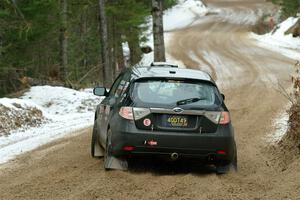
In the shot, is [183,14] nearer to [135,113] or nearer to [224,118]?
[224,118]

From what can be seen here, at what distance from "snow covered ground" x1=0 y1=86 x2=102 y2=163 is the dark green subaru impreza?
3399 millimetres

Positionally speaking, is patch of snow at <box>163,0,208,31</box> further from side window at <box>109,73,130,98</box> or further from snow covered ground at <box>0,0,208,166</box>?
side window at <box>109,73,130,98</box>

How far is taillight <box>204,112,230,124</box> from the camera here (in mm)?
8750

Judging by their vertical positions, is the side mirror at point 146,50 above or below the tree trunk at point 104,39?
below

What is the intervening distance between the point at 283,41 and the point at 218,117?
1286 inches

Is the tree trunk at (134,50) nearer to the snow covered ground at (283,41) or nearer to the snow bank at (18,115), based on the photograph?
the snow covered ground at (283,41)

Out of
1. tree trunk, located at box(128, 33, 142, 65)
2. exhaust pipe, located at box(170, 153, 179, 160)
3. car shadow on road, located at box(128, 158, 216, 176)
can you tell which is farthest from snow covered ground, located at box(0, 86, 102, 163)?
tree trunk, located at box(128, 33, 142, 65)

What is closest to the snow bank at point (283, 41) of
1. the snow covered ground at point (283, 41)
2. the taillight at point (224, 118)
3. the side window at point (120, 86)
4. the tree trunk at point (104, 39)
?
the snow covered ground at point (283, 41)

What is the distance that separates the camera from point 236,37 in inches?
1832

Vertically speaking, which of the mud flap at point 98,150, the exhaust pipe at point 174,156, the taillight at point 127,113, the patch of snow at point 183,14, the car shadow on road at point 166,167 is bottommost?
the patch of snow at point 183,14

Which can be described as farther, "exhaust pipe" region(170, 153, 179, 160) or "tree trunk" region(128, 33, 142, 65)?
"tree trunk" region(128, 33, 142, 65)

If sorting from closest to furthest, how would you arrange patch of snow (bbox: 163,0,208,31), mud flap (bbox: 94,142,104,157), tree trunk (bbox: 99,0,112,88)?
mud flap (bbox: 94,142,104,157)
tree trunk (bbox: 99,0,112,88)
patch of snow (bbox: 163,0,208,31)

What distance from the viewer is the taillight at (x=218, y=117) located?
875 cm

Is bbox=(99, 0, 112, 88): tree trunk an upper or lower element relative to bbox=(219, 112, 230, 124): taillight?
lower
